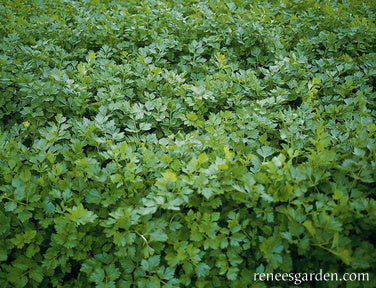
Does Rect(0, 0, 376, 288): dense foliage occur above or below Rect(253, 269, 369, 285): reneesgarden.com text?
above

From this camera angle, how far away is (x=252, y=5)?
404 cm

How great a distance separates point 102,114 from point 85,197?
636mm

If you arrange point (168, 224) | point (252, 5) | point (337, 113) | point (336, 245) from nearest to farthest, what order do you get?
point (336, 245)
point (168, 224)
point (337, 113)
point (252, 5)

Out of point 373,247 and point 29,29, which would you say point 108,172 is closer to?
point 373,247

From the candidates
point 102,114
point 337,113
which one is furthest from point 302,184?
point 102,114

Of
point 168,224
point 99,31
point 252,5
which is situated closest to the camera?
point 168,224

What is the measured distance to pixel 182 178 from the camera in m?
1.69

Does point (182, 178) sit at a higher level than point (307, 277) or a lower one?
higher

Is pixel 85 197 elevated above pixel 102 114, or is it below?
below

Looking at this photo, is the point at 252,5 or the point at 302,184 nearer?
the point at 302,184

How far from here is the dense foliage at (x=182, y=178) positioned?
5.28ft

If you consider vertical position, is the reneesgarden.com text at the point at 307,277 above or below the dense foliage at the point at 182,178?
below

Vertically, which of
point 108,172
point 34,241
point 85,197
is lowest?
point 34,241

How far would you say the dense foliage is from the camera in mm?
1610
